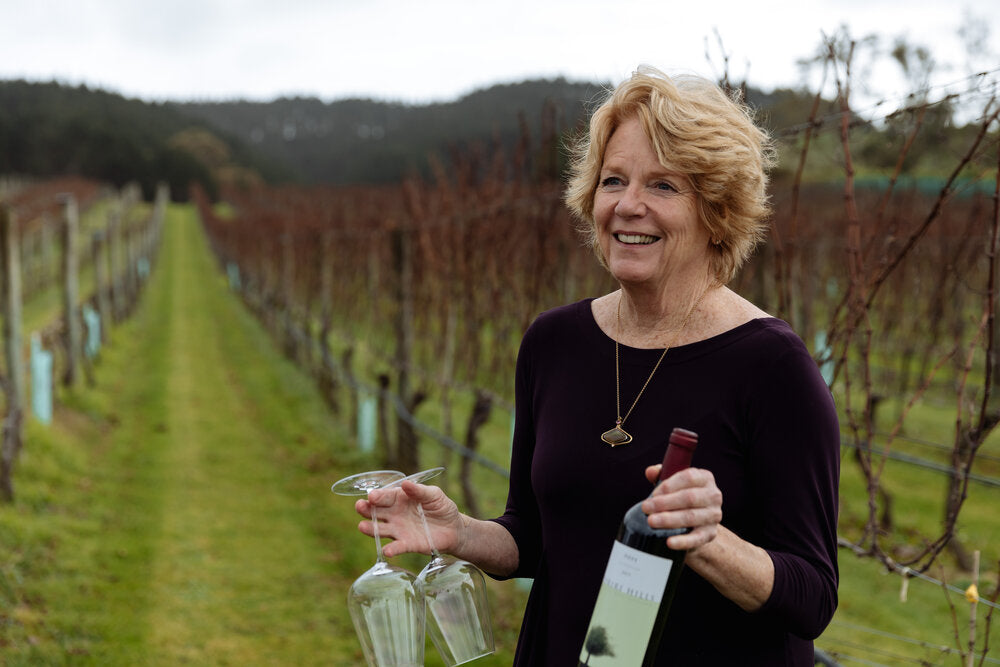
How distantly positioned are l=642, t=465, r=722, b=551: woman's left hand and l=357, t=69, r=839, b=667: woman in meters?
0.07

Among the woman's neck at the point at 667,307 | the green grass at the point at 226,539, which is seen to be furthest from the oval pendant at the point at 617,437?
the green grass at the point at 226,539

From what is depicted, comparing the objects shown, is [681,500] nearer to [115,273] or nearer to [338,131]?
[115,273]

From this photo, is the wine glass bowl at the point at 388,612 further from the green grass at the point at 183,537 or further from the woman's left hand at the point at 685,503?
the green grass at the point at 183,537

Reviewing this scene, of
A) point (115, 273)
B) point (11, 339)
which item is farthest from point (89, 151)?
point (11, 339)

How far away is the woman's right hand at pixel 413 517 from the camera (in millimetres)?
1638

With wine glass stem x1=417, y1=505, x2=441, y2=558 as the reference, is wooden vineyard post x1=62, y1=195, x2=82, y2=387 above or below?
below

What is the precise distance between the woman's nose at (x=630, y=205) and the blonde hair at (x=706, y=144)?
7 cm

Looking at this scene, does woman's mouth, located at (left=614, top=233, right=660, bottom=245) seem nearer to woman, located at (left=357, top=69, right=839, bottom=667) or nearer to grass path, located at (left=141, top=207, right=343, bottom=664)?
woman, located at (left=357, top=69, right=839, bottom=667)

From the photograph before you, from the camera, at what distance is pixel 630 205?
1533 mm

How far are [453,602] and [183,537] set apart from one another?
645 centimetres

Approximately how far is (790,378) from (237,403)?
42.4 ft

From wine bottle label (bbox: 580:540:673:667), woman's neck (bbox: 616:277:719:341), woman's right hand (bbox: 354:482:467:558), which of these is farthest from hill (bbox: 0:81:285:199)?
wine bottle label (bbox: 580:540:673:667)

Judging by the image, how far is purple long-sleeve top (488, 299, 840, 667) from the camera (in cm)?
141

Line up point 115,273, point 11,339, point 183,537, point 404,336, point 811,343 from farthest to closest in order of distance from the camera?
point 115,273, point 811,343, point 404,336, point 11,339, point 183,537
